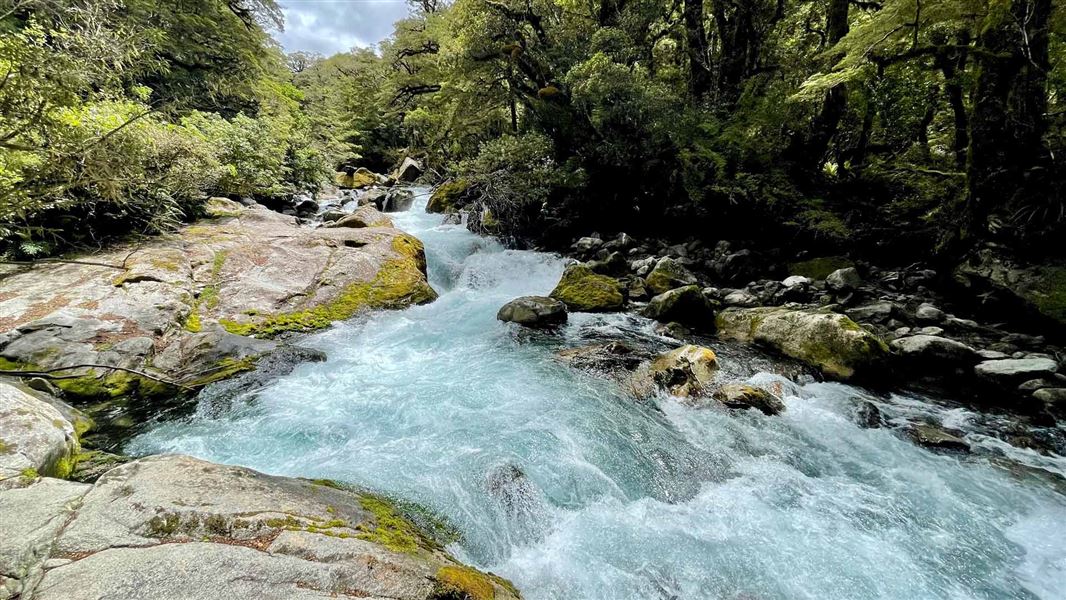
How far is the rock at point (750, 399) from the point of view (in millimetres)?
5254

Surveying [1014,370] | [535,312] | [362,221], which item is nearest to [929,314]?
[1014,370]

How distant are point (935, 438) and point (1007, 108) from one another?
522 cm

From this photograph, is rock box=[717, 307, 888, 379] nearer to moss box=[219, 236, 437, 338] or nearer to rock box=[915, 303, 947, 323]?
rock box=[915, 303, 947, 323]

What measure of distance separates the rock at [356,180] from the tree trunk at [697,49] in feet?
55.4

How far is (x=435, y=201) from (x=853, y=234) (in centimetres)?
1370

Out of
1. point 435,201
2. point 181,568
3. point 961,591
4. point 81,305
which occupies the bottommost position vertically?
point 961,591

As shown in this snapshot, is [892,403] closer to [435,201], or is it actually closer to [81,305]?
[81,305]

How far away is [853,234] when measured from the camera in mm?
9289

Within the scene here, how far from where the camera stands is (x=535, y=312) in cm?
800

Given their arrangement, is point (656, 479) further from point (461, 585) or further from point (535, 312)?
point (535, 312)

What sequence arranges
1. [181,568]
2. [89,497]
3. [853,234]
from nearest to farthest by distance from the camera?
[181,568]
[89,497]
[853,234]

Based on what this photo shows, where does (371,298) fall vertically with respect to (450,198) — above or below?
below

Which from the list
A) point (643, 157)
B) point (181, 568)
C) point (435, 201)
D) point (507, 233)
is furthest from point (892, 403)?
point (435, 201)

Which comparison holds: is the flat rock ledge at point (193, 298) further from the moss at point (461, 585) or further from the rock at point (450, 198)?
the rock at point (450, 198)
